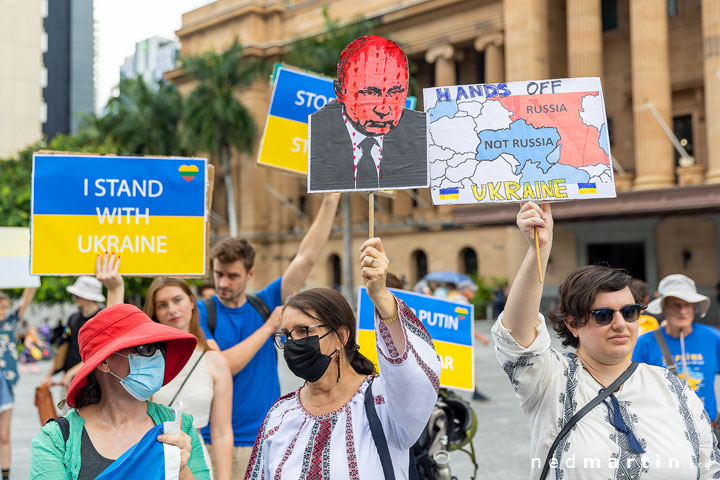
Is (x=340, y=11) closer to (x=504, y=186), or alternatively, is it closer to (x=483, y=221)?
(x=483, y=221)

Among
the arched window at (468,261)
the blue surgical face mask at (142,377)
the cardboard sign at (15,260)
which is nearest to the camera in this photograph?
the blue surgical face mask at (142,377)

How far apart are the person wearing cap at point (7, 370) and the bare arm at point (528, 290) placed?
5.68 metres

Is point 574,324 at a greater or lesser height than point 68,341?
greater

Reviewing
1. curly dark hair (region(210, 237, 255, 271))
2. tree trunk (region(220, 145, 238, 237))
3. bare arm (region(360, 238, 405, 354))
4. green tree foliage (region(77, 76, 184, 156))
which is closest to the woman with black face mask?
bare arm (region(360, 238, 405, 354))

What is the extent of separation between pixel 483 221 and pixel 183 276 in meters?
24.9

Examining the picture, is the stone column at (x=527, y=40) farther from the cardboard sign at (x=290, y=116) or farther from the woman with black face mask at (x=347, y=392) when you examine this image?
the woman with black face mask at (x=347, y=392)

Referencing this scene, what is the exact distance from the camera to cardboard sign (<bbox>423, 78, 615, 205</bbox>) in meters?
3.20

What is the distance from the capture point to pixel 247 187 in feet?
144

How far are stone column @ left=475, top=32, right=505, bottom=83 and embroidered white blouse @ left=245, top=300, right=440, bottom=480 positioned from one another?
32.9 meters

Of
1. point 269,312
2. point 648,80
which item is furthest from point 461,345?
point 648,80

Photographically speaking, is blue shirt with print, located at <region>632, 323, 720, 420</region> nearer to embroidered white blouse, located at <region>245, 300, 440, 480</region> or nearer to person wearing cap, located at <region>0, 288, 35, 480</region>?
embroidered white blouse, located at <region>245, 300, 440, 480</region>

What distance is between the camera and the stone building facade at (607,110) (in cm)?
2666

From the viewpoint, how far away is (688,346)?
16.7ft

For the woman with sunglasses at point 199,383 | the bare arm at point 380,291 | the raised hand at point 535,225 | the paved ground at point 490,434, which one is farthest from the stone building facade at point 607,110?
the bare arm at point 380,291
